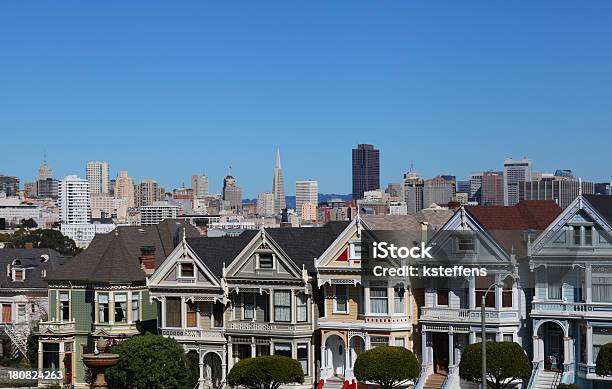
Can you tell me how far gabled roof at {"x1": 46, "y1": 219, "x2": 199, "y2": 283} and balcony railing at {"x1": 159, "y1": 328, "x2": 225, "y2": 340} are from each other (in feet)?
15.1

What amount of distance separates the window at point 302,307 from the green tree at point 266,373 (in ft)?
9.67

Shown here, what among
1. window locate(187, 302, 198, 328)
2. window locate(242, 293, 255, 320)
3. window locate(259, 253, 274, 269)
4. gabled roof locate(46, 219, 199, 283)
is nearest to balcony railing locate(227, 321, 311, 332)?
window locate(242, 293, 255, 320)

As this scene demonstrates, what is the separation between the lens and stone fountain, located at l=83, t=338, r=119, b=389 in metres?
50.6

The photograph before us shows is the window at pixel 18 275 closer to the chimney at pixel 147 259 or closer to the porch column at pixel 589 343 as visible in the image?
the chimney at pixel 147 259

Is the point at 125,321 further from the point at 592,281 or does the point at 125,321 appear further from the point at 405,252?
the point at 592,281

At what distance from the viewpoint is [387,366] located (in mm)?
50188

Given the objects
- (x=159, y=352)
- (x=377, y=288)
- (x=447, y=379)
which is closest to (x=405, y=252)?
(x=377, y=288)

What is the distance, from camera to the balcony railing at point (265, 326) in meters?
55.1

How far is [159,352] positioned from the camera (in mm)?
54250

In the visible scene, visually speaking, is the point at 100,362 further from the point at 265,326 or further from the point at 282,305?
the point at 282,305

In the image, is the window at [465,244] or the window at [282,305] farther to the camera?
the window at [282,305]

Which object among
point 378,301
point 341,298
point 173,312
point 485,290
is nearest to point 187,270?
point 173,312

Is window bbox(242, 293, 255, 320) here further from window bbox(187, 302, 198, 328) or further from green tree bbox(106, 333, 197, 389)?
green tree bbox(106, 333, 197, 389)

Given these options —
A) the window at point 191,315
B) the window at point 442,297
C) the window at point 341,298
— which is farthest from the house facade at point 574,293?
the window at point 191,315
